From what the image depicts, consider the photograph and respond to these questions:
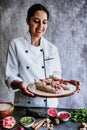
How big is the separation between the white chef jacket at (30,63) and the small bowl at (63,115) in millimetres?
398

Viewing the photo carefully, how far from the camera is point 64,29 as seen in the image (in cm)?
341

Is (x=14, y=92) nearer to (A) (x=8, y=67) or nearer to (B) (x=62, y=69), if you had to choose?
(A) (x=8, y=67)

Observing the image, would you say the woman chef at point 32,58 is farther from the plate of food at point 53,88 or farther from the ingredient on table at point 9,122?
the ingredient on table at point 9,122

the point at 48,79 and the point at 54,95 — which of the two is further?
the point at 48,79

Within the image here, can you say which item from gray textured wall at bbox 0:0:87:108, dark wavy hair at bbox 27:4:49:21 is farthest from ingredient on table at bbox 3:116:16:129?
dark wavy hair at bbox 27:4:49:21

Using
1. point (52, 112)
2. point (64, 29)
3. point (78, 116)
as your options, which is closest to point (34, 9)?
point (64, 29)

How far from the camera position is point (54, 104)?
11.5ft

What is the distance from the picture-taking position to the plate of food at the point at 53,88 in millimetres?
3160

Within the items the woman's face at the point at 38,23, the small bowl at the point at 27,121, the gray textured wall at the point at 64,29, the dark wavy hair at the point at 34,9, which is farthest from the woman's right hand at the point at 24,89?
the dark wavy hair at the point at 34,9

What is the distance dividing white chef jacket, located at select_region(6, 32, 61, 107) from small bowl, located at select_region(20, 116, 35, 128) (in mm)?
495

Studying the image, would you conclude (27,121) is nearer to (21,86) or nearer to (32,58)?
(21,86)

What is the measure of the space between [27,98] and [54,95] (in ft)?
1.54

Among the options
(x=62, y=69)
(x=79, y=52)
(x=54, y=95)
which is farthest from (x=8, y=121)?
(x=79, y=52)

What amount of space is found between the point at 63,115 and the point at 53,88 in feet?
0.98
